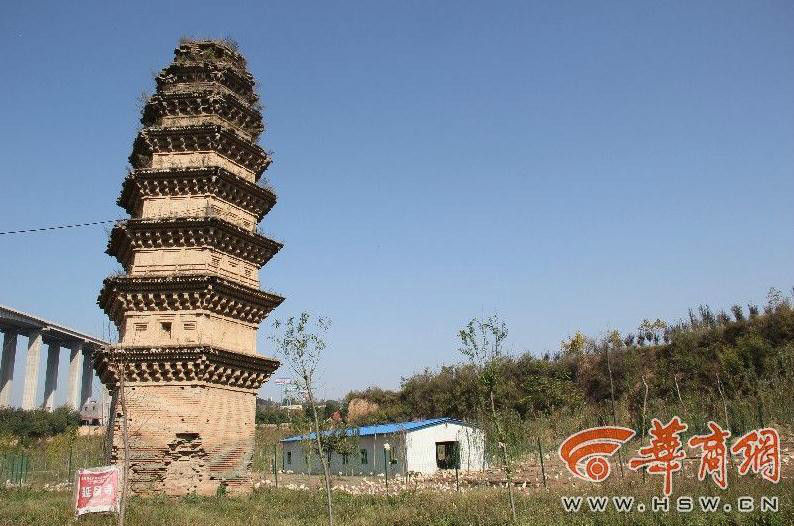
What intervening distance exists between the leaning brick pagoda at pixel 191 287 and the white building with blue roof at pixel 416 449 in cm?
1607

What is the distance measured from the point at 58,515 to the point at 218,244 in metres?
8.76

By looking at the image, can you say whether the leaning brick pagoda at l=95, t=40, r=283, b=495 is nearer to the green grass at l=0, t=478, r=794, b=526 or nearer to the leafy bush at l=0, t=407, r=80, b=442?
the green grass at l=0, t=478, r=794, b=526

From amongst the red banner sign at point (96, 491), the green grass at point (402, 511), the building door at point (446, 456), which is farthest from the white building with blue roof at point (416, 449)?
the red banner sign at point (96, 491)

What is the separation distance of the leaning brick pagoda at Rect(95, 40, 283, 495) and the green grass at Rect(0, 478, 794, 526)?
5.09ft

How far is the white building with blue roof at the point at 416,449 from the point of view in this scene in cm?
3469

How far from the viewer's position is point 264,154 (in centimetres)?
2277

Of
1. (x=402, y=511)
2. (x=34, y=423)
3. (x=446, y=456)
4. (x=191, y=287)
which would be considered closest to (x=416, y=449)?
(x=446, y=456)

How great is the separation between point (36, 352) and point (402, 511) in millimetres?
71902

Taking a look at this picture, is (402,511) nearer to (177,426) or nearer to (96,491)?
(177,426)

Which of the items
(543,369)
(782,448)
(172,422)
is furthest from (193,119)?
(543,369)

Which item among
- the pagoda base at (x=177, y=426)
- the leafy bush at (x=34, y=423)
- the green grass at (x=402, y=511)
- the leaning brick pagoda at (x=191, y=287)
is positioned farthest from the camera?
the leafy bush at (x=34, y=423)

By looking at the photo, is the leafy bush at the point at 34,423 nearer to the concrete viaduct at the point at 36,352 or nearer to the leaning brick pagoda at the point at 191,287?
the concrete viaduct at the point at 36,352

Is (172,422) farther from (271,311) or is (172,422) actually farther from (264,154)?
(264,154)

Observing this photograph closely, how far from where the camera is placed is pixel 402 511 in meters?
16.7
